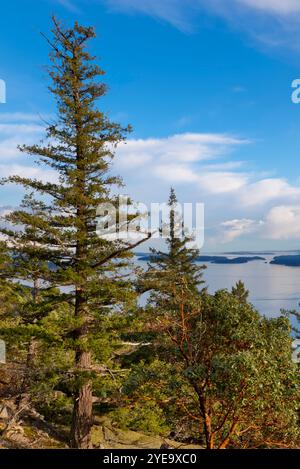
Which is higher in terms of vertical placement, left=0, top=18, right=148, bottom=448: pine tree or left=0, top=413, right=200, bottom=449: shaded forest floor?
left=0, top=18, right=148, bottom=448: pine tree

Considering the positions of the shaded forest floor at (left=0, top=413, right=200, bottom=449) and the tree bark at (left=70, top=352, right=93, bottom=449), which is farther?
the shaded forest floor at (left=0, top=413, right=200, bottom=449)

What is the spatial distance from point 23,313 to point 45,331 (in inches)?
79.9

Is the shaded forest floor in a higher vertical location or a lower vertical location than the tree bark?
lower

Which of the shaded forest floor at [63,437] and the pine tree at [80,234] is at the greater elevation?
the pine tree at [80,234]

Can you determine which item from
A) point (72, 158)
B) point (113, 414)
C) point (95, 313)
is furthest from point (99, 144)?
point (113, 414)

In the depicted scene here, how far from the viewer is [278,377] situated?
35.3 feet

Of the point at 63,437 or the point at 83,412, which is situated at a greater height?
the point at 83,412

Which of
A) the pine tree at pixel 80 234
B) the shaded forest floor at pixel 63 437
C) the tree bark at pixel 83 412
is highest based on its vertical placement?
the pine tree at pixel 80 234

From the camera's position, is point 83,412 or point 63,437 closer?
point 83,412

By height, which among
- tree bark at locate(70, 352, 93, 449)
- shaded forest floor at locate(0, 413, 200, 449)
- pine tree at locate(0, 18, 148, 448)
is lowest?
shaded forest floor at locate(0, 413, 200, 449)

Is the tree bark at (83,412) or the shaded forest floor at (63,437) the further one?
the shaded forest floor at (63,437)

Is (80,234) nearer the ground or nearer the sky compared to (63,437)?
nearer the sky

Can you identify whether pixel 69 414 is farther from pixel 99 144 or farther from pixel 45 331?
pixel 99 144

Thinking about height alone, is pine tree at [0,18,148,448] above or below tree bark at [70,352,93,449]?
above
